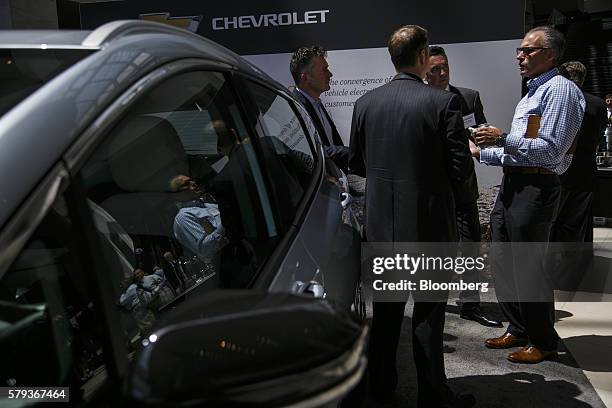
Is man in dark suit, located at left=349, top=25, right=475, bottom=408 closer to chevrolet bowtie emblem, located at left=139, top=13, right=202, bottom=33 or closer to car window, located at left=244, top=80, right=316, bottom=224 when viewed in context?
car window, located at left=244, top=80, right=316, bottom=224

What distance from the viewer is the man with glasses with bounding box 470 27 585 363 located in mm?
3422

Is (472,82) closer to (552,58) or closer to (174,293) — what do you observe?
(552,58)

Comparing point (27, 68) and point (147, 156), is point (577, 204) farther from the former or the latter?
point (27, 68)

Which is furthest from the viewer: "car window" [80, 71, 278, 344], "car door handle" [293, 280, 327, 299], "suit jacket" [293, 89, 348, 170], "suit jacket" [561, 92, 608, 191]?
"suit jacket" [561, 92, 608, 191]

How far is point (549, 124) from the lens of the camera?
3422mm

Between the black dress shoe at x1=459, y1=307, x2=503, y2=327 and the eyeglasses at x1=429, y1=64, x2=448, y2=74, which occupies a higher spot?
the eyeglasses at x1=429, y1=64, x2=448, y2=74

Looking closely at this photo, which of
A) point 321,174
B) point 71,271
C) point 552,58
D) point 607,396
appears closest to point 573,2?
point 552,58

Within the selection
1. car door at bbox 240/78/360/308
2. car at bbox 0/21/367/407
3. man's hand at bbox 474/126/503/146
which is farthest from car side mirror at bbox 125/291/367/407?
man's hand at bbox 474/126/503/146

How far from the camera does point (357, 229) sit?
109 inches

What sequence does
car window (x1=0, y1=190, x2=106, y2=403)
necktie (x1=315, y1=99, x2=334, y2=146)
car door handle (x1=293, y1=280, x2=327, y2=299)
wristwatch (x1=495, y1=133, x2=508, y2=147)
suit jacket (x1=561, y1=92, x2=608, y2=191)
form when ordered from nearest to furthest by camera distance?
car window (x1=0, y1=190, x2=106, y2=403)
car door handle (x1=293, y1=280, x2=327, y2=299)
wristwatch (x1=495, y1=133, x2=508, y2=147)
necktie (x1=315, y1=99, x2=334, y2=146)
suit jacket (x1=561, y1=92, x2=608, y2=191)

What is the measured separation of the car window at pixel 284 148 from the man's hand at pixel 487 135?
54.8 inches

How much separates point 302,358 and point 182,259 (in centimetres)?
128

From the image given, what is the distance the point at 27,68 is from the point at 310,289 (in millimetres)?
863

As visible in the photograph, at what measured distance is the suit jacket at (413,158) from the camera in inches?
116
